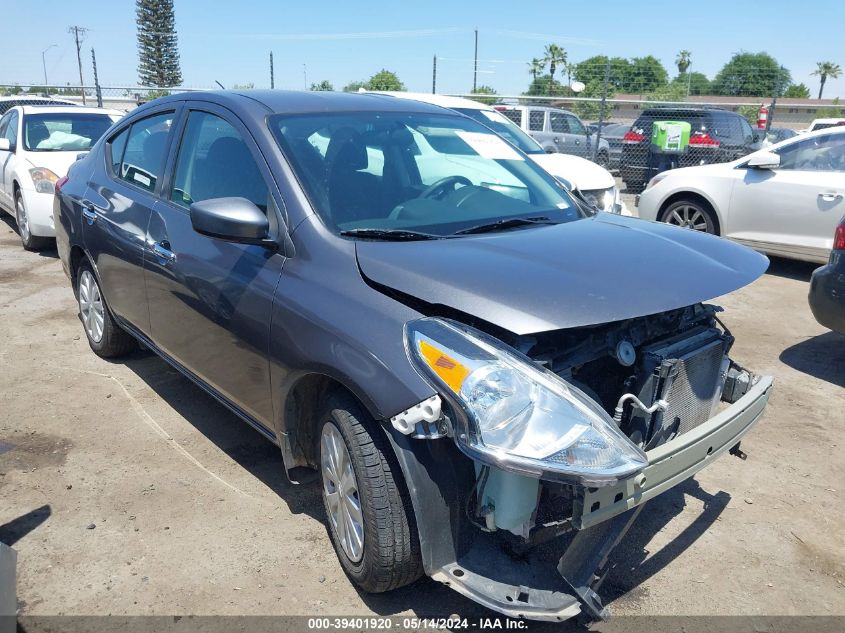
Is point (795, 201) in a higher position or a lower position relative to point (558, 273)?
lower

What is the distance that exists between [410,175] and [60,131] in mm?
7544

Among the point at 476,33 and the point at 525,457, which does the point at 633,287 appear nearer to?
the point at 525,457

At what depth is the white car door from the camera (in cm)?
710

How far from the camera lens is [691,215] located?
27.5 feet

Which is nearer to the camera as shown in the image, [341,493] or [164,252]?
[341,493]

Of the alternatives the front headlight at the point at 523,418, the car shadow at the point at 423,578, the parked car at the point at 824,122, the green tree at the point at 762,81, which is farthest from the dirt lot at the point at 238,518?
the green tree at the point at 762,81

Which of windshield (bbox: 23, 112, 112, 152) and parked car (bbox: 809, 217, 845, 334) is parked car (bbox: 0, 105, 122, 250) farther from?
parked car (bbox: 809, 217, 845, 334)

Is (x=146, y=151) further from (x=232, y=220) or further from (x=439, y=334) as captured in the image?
(x=439, y=334)

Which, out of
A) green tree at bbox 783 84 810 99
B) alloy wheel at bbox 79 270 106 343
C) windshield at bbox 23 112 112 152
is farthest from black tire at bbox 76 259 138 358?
green tree at bbox 783 84 810 99

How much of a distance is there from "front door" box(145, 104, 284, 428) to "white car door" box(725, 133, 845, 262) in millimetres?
6131

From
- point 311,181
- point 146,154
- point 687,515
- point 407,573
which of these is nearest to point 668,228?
point 687,515

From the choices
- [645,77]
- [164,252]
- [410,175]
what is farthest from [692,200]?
[645,77]

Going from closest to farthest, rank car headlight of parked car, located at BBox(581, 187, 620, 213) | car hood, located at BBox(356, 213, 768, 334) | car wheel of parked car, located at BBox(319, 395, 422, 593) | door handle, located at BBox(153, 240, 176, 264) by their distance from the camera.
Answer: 1. car hood, located at BBox(356, 213, 768, 334)
2. car wheel of parked car, located at BBox(319, 395, 422, 593)
3. door handle, located at BBox(153, 240, 176, 264)
4. car headlight of parked car, located at BBox(581, 187, 620, 213)

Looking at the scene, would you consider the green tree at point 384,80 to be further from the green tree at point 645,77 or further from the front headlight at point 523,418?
the front headlight at point 523,418
